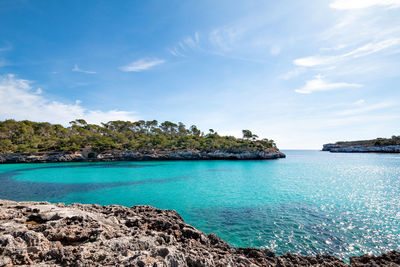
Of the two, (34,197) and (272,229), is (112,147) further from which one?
(272,229)

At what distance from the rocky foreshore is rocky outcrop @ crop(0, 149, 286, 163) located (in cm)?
5054

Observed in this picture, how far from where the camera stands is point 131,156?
54.2 metres

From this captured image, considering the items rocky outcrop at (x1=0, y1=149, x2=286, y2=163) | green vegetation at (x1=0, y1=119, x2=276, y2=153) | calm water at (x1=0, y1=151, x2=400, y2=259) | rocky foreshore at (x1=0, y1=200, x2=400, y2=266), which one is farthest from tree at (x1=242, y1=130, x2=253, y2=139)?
rocky foreshore at (x1=0, y1=200, x2=400, y2=266)

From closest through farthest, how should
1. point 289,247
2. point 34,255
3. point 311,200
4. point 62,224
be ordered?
point 34,255 < point 62,224 < point 289,247 < point 311,200

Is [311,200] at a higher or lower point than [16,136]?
lower

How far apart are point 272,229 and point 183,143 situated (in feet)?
178

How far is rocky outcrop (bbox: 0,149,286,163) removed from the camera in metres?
45.1

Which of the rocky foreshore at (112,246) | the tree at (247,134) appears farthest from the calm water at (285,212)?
the tree at (247,134)

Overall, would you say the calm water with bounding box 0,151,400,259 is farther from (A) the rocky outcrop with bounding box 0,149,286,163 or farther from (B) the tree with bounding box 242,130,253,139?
(B) the tree with bounding box 242,130,253,139

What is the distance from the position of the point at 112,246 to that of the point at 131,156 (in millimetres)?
54313

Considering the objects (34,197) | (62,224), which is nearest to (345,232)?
(62,224)

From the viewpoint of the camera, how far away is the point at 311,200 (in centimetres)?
1277

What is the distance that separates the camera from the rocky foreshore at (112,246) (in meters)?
3.32

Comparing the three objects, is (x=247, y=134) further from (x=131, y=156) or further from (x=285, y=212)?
(x=285, y=212)
